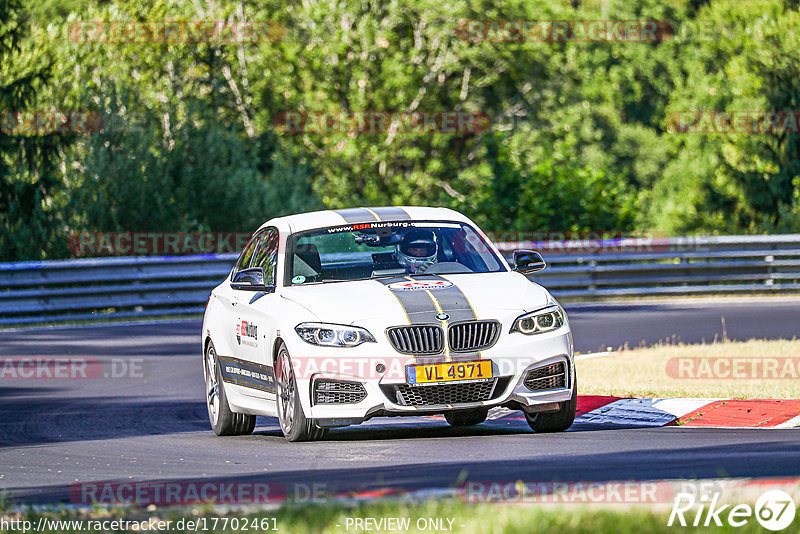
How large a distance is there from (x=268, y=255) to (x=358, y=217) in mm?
807

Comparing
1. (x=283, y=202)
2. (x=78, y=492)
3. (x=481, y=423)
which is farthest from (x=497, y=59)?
(x=78, y=492)

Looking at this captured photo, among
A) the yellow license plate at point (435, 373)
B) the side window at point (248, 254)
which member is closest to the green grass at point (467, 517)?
the yellow license plate at point (435, 373)

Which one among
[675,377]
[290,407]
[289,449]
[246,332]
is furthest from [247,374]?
[675,377]

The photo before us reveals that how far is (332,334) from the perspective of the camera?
9.66m

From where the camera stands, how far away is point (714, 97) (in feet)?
181

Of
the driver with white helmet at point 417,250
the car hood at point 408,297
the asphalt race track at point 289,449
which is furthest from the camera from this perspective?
the driver with white helmet at point 417,250

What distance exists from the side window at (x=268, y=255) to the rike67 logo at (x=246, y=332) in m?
0.37

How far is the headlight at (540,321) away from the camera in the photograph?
9.80 metres

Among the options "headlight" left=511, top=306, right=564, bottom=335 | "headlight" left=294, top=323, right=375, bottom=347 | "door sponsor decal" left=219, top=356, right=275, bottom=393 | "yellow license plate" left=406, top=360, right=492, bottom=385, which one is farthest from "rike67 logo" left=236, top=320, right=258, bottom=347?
"headlight" left=511, top=306, right=564, bottom=335

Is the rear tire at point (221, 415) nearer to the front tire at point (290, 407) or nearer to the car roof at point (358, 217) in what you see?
the front tire at point (290, 407)

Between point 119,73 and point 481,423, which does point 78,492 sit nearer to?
point 481,423

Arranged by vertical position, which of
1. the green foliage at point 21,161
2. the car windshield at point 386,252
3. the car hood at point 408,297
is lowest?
the green foliage at point 21,161

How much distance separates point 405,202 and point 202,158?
1447cm

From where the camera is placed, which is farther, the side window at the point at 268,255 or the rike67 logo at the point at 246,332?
the side window at the point at 268,255
